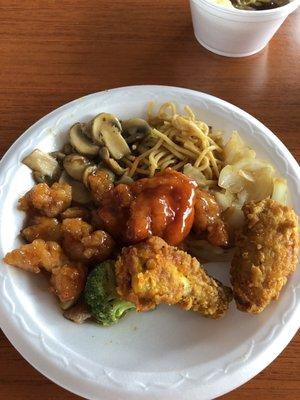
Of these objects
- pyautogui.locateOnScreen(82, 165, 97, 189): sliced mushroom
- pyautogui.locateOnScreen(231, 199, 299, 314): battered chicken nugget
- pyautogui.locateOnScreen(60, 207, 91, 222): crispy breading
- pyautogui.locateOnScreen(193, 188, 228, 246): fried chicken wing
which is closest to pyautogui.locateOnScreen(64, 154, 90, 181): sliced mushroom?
pyautogui.locateOnScreen(82, 165, 97, 189): sliced mushroom

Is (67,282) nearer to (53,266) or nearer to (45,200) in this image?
(53,266)

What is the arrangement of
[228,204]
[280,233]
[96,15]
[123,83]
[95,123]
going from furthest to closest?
[96,15]
[123,83]
[95,123]
[228,204]
[280,233]

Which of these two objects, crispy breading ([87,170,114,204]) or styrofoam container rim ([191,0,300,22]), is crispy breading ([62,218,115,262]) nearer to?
crispy breading ([87,170,114,204])

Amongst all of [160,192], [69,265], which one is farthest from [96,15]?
[69,265]

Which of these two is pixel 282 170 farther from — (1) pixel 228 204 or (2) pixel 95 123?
(2) pixel 95 123

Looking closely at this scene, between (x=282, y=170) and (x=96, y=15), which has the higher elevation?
(x=96, y=15)
